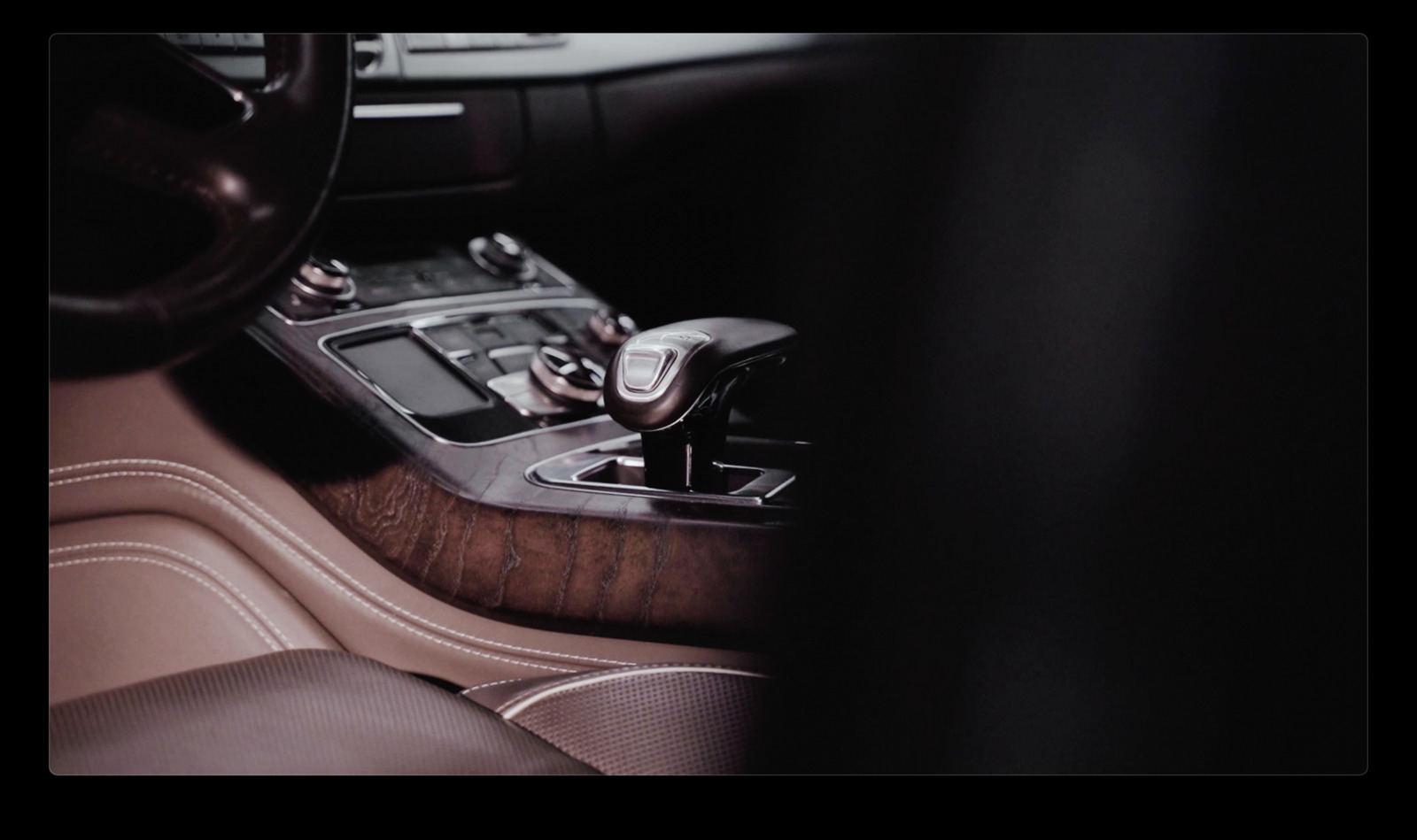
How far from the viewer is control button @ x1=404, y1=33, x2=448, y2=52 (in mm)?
775

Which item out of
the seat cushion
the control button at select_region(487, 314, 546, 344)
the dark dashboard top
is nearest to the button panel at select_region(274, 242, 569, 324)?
the control button at select_region(487, 314, 546, 344)

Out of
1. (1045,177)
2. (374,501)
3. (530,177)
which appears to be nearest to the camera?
(1045,177)

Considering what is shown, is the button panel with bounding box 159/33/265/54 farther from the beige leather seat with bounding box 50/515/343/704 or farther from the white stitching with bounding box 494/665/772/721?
the white stitching with bounding box 494/665/772/721

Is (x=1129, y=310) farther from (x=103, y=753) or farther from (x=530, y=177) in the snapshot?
(x=103, y=753)

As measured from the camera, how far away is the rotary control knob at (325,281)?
2.33 feet

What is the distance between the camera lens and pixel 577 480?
0.68 meters

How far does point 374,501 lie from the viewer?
0.66 meters

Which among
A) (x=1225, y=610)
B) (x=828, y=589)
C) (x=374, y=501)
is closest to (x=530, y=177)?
(x=374, y=501)

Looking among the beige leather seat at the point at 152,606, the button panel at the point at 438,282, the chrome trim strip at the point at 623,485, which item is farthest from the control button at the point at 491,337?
the beige leather seat at the point at 152,606

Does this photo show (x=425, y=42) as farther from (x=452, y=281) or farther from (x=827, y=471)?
(x=827, y=471)

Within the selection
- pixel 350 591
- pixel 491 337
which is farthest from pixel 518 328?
pixel 350 591

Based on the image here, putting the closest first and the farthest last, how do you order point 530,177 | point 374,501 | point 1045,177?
1. point 1045,177
2. point 374,501
3. point 530,177

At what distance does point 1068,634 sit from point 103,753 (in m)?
0.51

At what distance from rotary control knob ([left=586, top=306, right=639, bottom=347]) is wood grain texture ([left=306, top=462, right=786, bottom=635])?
0.15 m
